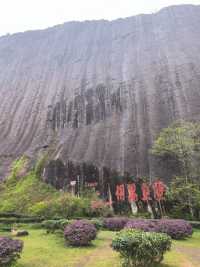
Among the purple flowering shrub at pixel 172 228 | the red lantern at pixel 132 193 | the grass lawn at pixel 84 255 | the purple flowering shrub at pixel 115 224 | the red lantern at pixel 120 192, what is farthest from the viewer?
the red lantern at pixel 120 192

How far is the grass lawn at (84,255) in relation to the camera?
9.60m

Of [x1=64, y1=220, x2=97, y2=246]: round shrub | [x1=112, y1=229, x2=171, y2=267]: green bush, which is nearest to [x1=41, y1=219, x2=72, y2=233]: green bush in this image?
[x1=64, y1=220, x2=97, y2=246]: round shrub

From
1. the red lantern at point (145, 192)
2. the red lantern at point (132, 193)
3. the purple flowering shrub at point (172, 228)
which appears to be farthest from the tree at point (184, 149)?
the purple flowering shrub at point (172, 228)

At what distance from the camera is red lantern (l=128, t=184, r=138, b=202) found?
2369 cm

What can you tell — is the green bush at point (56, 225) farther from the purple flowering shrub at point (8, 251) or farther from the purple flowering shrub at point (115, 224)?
the purple flowering shrub at point (8, 251)

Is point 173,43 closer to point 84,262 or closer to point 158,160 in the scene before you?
point 158,160

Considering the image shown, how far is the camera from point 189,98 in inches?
1305

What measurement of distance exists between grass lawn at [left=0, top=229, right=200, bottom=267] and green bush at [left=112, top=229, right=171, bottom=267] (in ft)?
2.88

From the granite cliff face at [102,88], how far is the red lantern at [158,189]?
160 centimetres

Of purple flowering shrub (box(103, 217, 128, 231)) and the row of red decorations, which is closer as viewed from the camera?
purple flowering shrub (box(103, 217, 128, 231))

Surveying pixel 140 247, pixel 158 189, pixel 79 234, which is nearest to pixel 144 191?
pixel 158 189

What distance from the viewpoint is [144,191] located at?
78.1 ft

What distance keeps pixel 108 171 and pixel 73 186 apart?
309cm

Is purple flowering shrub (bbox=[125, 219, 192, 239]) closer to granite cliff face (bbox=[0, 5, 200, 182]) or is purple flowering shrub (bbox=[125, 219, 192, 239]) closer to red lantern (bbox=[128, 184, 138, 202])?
red lantern (bbox=[128, 184, 138, 202])
